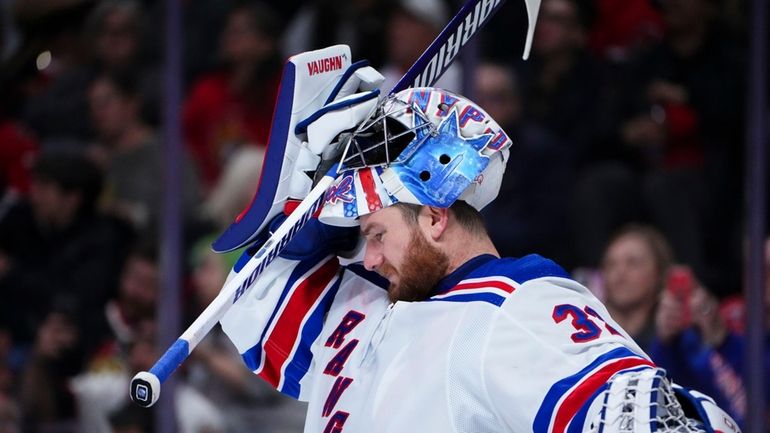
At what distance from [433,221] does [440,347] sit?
8.3 inches

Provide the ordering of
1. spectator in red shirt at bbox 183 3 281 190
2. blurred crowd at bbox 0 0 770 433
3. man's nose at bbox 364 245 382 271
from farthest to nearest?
1. spectator in red shirt at bbox 183 3 281 190
2. blurred crowd at bbox 0 0 770 433
3. man's nose at bbox 364 245 382 271

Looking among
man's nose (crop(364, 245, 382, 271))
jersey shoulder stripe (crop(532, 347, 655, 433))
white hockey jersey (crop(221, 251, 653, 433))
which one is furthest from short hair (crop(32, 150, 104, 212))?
jersey shoulder stripe (crop(532, 347, 655, 433))

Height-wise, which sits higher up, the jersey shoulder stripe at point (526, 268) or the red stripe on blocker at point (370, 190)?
the red stripe on blocker at point (370, 190)

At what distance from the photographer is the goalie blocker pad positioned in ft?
7.29

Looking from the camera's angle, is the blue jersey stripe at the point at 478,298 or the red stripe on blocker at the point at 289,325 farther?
the red stripe on blocker at the point at 289,325

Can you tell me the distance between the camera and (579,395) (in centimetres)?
190

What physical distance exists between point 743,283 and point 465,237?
1.47 metres

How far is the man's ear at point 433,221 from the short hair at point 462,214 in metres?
0.01

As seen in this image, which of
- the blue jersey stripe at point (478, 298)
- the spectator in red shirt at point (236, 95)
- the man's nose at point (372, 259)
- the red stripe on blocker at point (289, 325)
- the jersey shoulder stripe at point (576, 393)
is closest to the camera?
the jersey shoulder stripe at point (576, 393)

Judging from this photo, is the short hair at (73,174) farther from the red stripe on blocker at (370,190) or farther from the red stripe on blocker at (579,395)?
the red stripe on blocker at (579,395)

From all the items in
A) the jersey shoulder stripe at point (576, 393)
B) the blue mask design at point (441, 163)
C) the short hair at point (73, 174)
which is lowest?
the short hair at point (73, 174)

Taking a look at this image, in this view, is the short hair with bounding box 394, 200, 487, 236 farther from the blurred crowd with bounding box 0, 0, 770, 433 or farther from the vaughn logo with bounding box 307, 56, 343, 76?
the blurred crowd with bounding box 0, 0, 770, 433

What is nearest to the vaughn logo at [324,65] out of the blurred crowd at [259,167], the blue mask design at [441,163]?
the blue mask design at [441,163]

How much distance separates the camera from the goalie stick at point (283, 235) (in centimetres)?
193
